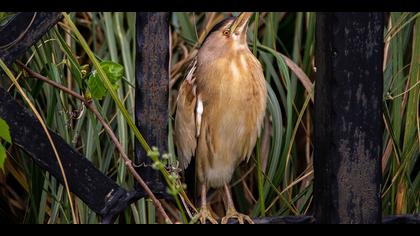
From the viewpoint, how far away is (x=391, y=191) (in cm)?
240

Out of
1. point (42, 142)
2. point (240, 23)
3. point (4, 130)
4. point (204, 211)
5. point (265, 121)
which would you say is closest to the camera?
point (4, 130)

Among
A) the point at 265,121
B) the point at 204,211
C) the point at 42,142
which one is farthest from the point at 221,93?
the point at 42,142

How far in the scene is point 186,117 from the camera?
8.11 feet

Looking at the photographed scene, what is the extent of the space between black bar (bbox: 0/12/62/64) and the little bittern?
0.80 metres

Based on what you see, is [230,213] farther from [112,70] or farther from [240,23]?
[112,70]

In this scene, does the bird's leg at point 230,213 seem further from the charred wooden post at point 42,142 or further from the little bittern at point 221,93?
the charred wooden post at point 42,142

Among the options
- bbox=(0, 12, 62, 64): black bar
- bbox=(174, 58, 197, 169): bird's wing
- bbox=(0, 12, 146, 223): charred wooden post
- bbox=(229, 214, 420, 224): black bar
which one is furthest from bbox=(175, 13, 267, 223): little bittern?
bbox=(0, 12, 62, 64): black bar

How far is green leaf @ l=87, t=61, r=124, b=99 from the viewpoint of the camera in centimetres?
181

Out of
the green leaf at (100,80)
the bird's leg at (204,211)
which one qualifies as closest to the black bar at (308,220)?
the green leaf at (100,80)

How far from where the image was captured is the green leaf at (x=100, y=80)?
1812 millimetres

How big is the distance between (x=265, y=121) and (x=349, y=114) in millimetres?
1326

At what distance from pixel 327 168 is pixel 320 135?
7 cm

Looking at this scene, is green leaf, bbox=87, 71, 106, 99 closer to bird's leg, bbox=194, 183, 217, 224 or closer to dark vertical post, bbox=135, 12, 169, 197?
dark vertical post, bbox=135, 12, 169, 197

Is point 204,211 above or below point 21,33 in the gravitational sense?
below
